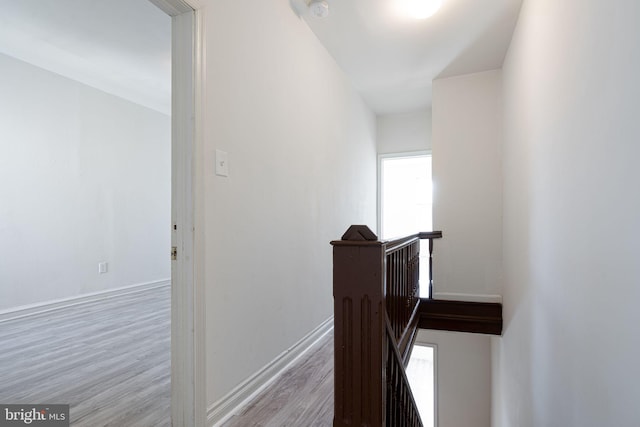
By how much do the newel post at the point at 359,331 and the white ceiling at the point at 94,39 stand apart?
8.31 feet

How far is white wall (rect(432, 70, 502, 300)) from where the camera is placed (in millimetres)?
3645

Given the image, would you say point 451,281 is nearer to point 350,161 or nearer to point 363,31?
point 350,161

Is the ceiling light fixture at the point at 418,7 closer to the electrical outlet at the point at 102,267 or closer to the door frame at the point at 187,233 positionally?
the door frame at the point at 187,233

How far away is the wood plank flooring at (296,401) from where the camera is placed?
5.58ft

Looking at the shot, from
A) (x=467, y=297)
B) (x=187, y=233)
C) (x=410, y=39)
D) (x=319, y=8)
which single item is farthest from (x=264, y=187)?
(x=467, y=297)

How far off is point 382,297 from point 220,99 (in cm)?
126

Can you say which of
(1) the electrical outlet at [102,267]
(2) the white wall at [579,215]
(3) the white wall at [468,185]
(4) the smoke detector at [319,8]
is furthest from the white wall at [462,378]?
(1) the electrical outlet at [102,267]

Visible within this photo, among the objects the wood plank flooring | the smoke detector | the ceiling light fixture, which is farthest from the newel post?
the ceiling light fixture

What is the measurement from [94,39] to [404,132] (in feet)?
13.0

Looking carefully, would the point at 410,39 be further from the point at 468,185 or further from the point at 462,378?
the point at 462,378

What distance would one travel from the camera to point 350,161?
3.91 m

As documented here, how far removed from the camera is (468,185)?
376cm

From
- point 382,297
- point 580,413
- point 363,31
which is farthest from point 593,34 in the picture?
point 363,31

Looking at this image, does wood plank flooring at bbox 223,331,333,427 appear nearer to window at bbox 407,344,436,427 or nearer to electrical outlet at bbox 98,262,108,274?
electrical outlet at bbox 98,262,108,274
